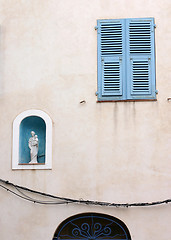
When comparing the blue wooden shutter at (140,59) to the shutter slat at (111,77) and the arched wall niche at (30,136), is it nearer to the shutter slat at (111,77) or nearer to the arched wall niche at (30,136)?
the shutter slat at (111,77)

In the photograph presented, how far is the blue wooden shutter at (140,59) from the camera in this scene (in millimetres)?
10938

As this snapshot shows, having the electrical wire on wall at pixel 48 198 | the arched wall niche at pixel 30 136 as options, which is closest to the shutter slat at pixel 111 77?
the arched wall niche at pixel 30 136

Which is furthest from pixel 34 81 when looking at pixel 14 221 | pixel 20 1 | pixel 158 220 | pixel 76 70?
pixel 158 220

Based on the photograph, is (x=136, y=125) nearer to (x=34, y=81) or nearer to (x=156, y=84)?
(x=156, y=84)

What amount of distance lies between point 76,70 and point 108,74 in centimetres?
63

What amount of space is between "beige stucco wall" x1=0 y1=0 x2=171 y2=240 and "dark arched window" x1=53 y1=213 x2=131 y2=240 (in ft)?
0.62

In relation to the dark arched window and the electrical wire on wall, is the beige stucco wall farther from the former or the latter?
the dark arched window

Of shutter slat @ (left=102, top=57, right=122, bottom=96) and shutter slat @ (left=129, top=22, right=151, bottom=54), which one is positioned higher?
shutter slat @ (left=129, top=22, right=151, bottom=54)

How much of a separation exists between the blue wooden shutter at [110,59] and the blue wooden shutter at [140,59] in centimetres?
15

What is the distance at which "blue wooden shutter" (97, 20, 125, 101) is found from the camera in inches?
432

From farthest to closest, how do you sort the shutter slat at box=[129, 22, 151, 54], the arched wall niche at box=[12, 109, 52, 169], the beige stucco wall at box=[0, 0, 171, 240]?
the shutter slat at box=[129, 22, 151, 54], the arched wall niche at box=[12, 109, 52, 169], the beige stucco wall at box=[0, 0, 171, 240]

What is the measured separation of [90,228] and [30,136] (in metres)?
2.16

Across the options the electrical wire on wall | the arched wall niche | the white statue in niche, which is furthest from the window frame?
the electrical wire on wall

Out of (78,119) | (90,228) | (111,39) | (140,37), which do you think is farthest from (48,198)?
(140,37)
